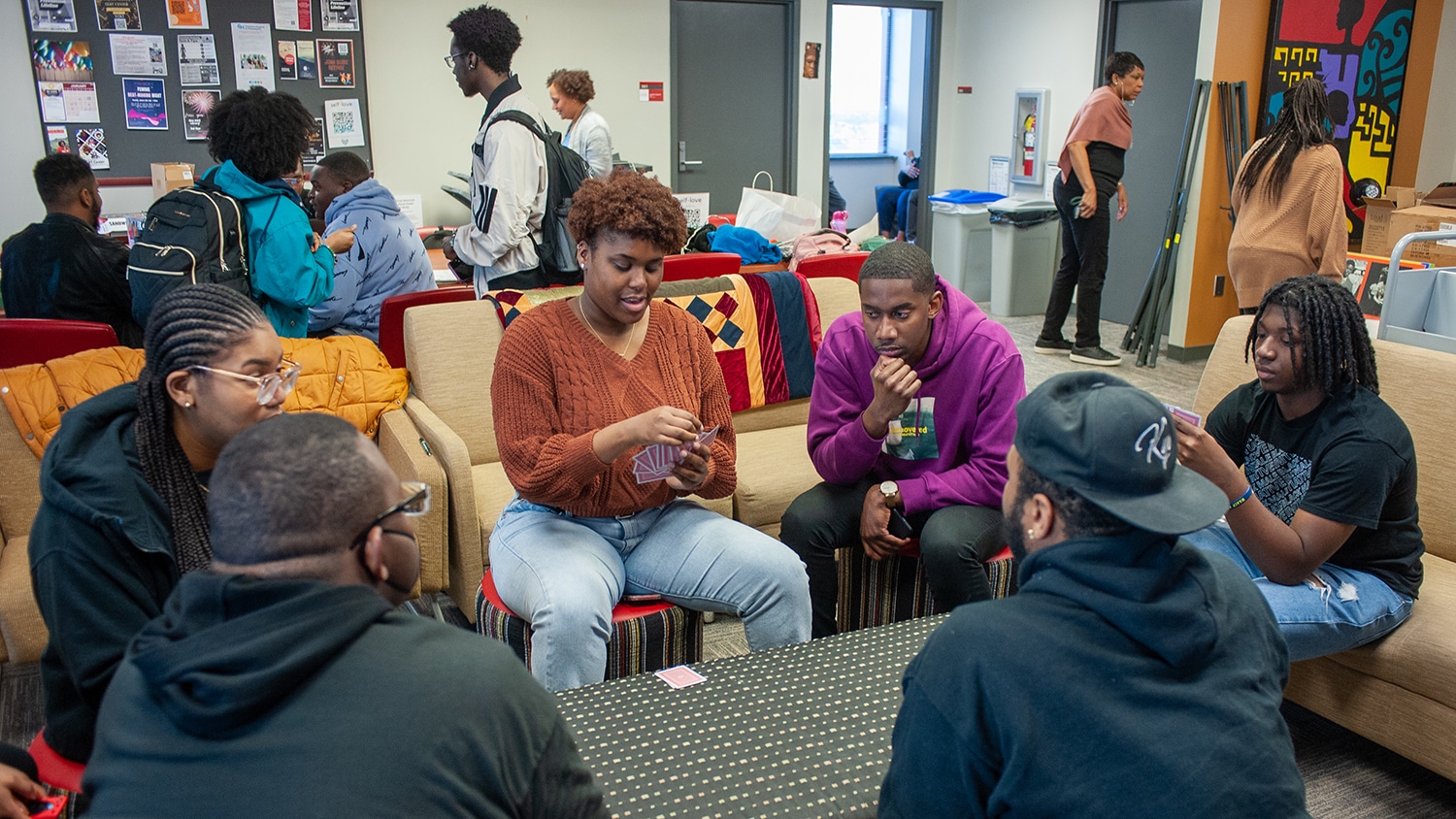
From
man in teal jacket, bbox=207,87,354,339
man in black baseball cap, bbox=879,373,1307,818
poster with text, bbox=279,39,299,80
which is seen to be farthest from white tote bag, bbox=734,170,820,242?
man in black baseball cap, bbox=879,373,1307,818

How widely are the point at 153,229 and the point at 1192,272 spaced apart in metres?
5.36

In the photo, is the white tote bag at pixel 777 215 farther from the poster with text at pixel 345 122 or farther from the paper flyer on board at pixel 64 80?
the paper flyer on board at pixel 64 80

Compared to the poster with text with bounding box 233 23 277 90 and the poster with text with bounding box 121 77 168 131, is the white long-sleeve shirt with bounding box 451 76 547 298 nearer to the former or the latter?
the poster with text with bounding box 233 23 277 90

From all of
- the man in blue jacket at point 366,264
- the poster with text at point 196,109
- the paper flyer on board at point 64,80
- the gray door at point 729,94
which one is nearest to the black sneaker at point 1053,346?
the gray door at point 729,94

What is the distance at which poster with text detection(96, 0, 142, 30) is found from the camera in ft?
18.4

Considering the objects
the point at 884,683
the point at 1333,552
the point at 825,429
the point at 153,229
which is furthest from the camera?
the point at 153,229

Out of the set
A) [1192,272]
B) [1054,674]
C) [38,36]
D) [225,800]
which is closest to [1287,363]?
[1054,674]

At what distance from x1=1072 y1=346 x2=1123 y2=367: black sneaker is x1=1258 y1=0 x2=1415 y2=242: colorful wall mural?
1.49 meters

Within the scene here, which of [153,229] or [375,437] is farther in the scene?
[375,437]

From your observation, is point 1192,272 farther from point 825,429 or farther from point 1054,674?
point 1054,674

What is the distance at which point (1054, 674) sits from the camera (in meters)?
1.08

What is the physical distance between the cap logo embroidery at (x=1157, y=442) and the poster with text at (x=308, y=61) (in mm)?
6080

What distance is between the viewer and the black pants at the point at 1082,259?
6105 millimetres

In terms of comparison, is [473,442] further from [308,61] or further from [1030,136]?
[1030,136]
